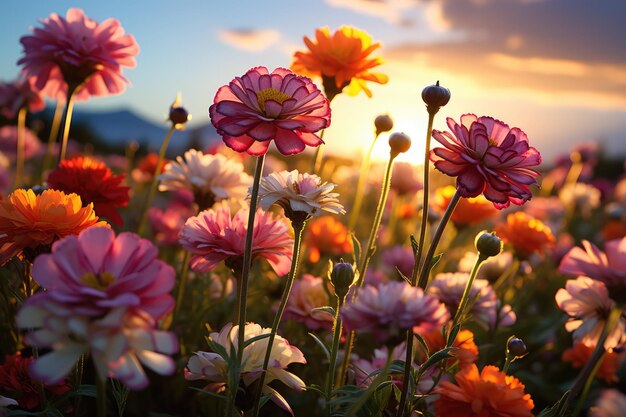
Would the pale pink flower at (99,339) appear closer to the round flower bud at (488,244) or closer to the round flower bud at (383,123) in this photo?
the round flower bud at (488,244)

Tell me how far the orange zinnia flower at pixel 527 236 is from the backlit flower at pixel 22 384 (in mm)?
1568

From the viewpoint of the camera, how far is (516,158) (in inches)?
43.4

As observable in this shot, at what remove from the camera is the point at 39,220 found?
106 centimetres

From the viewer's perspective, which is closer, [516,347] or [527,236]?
[516,347]

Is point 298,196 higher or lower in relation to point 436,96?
lower

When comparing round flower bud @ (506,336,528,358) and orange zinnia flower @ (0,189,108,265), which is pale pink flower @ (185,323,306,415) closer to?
orange zinnia flower @ (0,189,108,265)

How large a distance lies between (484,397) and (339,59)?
35.7 inches

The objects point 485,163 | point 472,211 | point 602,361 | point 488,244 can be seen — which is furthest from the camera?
point 472,211

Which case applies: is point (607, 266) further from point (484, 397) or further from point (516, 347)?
point (484, 397)

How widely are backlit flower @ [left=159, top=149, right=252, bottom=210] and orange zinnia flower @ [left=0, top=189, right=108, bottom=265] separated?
2.24ft

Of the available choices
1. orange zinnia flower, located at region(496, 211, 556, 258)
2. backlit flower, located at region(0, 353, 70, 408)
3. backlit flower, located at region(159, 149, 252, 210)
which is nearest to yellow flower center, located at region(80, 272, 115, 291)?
backlit flower, located at region(0, 353, 70, 408)

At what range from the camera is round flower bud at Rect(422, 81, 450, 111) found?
1127 millimetres

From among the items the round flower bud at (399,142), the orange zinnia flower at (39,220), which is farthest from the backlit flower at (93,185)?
the round flower bud at (399,142)

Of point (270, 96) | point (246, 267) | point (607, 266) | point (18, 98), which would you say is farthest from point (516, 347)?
point (18, 98)
